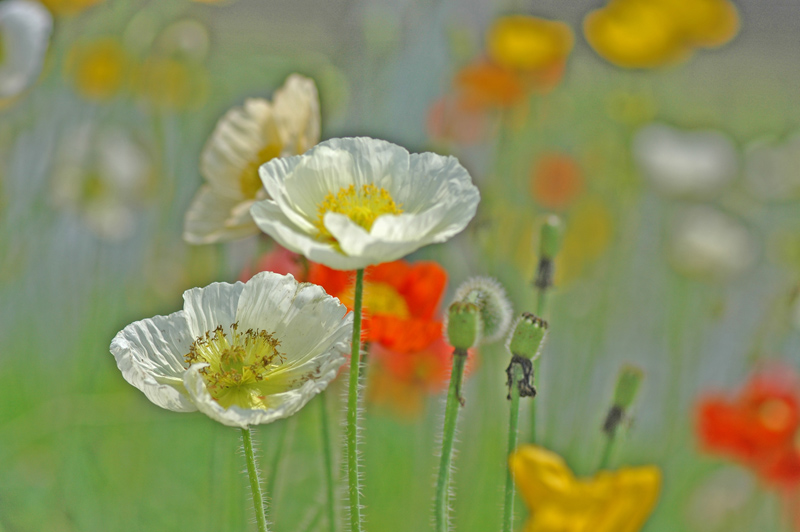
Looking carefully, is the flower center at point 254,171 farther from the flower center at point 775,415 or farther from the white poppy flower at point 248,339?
the flower center at point 775,415

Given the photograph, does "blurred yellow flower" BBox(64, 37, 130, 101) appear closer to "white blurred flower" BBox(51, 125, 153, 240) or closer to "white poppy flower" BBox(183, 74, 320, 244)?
"white blurred flower" BBox(51, 125, 153, 240)

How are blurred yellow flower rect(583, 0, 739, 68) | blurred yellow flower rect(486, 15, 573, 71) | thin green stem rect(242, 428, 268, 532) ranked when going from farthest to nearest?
blurred yellow flower rect(486, 15, 573, 71) < blurred yellow flower rect(583, 0, 739, 68) < thin green stem rect(242, 428, 268, 532)

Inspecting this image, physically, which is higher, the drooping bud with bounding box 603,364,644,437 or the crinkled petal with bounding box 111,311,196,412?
the crinkled petal with bounding box 111,311,196,412

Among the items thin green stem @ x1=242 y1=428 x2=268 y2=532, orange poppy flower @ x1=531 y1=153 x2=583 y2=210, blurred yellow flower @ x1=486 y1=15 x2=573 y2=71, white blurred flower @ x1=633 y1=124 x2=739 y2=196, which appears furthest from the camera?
white blurred flower @ x1=633 y1=124 x2=739 y2=196

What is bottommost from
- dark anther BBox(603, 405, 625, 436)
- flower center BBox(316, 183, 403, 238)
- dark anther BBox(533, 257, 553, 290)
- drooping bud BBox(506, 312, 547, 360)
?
dark anther BBox(603, 405, 625, 436)

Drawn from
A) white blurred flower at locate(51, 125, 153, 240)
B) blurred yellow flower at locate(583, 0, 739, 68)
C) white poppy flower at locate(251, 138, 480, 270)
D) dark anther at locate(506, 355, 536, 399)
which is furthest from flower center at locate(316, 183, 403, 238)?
white blurred flower at locate(51, 125, 153, 240)

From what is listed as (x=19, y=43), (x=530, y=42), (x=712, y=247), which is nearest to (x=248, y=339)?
(x=19, y=43)

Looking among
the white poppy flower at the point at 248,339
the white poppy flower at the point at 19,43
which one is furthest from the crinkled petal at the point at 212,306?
the white poppy flower at the point at 19,43
